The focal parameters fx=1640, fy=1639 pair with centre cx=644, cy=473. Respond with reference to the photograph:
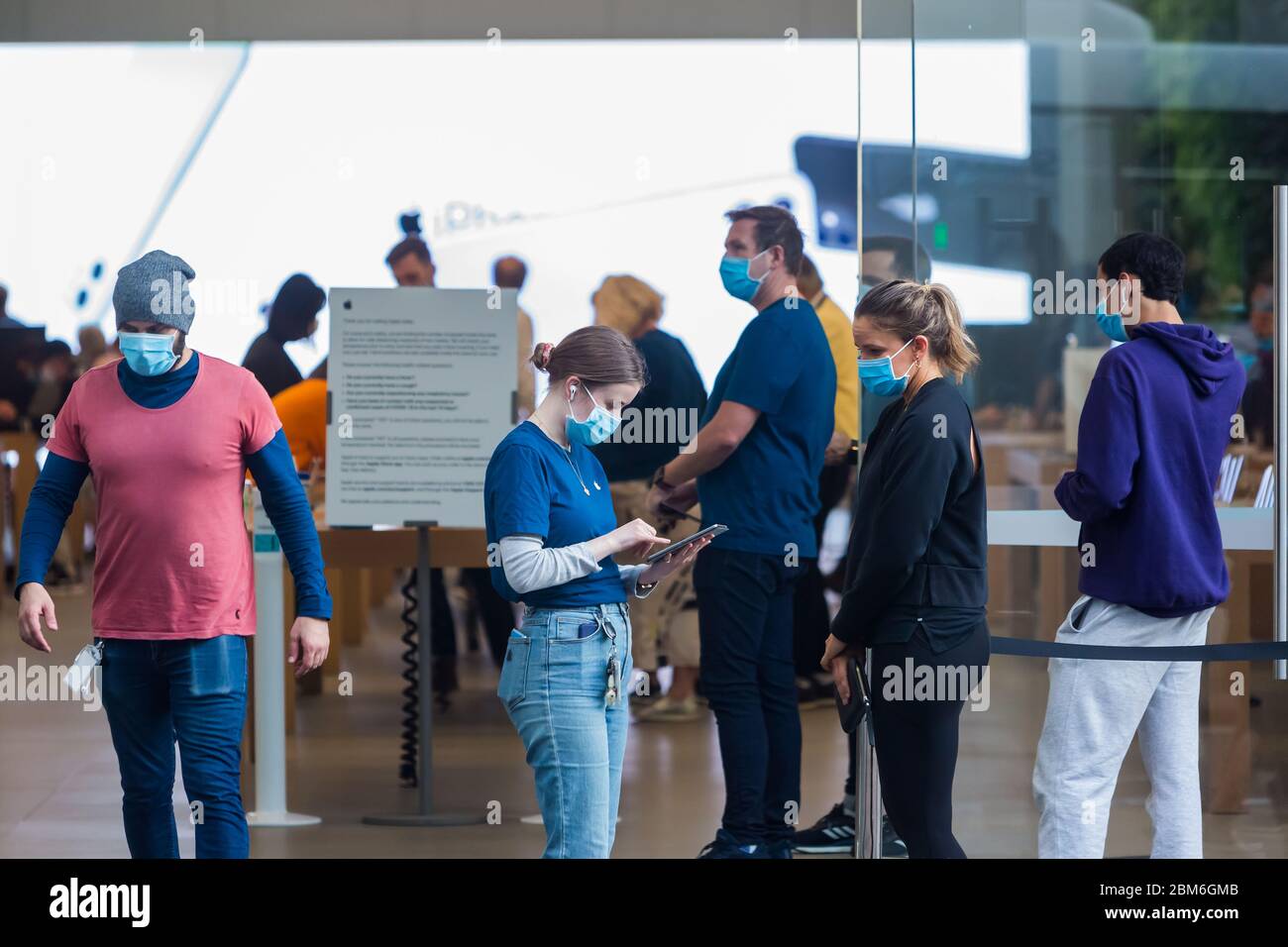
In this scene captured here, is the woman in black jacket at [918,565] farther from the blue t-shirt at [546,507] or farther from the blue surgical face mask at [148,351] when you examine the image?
the blue surgical face mask at [148,351]

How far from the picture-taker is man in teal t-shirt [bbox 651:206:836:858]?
404 centimetres

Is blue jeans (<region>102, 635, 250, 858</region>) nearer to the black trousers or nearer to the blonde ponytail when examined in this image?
the blonde ponytail

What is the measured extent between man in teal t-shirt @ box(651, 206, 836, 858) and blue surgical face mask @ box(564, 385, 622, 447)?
1.00m

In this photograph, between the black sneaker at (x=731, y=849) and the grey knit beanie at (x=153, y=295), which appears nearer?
the grey knit beanie at (x=153, y=295)

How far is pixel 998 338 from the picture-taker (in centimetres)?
561

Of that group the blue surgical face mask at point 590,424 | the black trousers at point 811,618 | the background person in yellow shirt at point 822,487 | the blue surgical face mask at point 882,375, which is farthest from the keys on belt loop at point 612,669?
the black trousers at point 811,618

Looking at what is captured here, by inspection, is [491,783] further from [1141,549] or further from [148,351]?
[1141,549]

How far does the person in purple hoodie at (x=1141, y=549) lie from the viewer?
321cm

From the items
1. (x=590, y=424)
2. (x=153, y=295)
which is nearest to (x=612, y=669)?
(x=590, y=424)

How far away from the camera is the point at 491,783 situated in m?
5.39

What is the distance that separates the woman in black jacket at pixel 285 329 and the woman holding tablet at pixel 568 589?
2.54m

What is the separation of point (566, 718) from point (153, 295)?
3.75 ft
